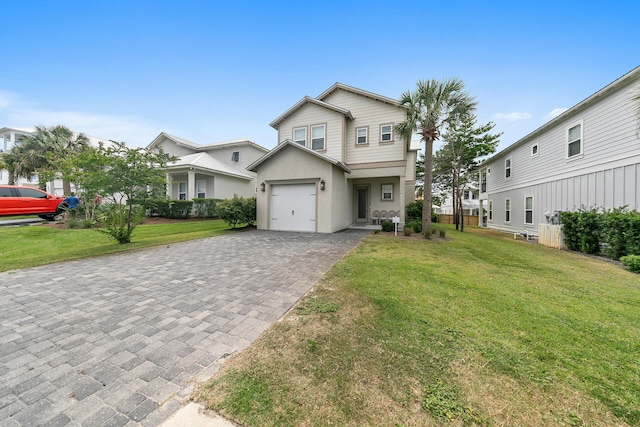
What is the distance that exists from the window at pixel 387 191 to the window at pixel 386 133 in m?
3.54

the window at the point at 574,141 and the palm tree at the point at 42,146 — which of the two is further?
the palm tree at the point at 42,146

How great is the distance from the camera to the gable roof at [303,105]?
42.9ft

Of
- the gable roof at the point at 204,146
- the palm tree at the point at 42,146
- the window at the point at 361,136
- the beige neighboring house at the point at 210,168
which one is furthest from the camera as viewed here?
the gable roof at the point at 204,146

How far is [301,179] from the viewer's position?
11.7m

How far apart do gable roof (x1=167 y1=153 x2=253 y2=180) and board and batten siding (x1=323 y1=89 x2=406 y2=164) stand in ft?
34.7

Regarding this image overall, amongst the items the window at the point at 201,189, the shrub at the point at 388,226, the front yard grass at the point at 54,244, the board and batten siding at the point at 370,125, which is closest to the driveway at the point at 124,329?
the front yard grass at the point at 54,244

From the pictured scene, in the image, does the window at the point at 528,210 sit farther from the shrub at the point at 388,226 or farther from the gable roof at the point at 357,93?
the gable roof at the point at 357,93

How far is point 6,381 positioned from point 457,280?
235 inches

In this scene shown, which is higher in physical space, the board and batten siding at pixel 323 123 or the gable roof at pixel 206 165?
the board and batten siding at pixel 323 123

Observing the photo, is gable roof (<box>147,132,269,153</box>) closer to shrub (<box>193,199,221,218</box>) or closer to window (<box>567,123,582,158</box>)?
shrub (<box>193,199,221,218</box>)

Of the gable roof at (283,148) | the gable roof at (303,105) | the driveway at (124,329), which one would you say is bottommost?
the driveway at (124,329)

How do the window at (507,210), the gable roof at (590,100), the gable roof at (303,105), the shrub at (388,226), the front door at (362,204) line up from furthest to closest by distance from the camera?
the window at (507,210)
the front door at (362,204)
the gable roof at (303,105)
the shrub at (388,226)
the gable roof at (590,100)

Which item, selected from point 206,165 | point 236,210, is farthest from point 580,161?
point 206,165

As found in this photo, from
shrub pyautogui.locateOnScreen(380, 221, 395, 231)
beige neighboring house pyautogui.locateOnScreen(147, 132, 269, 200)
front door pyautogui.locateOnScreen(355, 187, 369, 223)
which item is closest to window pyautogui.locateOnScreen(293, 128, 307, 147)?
front door pyautogui.locateOnScreen(355, 187, 369, 223)
